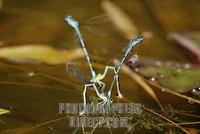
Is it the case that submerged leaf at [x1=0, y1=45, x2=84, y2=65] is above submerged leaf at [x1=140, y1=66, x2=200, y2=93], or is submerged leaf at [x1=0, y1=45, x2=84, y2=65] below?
above

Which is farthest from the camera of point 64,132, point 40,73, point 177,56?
point 177,56

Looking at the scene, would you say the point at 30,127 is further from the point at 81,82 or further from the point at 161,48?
the point at 161,48

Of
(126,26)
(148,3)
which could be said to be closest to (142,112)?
(126,26)

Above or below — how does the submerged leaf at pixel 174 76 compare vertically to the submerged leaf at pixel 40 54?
below
